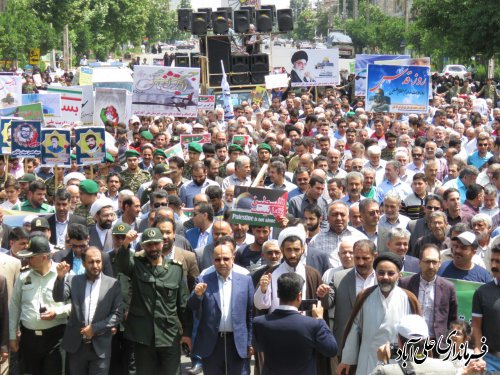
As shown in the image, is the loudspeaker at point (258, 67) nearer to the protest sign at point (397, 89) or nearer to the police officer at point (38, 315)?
the protest sign at point (397, 89)

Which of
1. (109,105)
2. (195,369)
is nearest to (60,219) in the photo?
(195,369)

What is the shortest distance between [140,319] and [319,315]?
177 cm

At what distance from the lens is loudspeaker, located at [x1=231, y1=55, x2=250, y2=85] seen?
30.5 m

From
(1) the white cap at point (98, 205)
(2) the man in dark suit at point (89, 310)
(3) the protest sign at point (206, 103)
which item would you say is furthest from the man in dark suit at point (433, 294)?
(3) the protest sign at point (206, 103)

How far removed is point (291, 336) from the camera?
704 cm

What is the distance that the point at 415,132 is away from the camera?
1819 cm

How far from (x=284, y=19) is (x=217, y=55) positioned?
3439 millimetres

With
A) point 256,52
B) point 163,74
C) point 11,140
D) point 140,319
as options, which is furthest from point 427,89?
point 256,52

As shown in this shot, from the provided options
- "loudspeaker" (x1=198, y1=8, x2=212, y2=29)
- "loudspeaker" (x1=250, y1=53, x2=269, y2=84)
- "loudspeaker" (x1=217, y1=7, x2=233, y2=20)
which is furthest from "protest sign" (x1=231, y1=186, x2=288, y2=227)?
"loudspeaker" (x1=217, y1=7, x2=233, y2=20)

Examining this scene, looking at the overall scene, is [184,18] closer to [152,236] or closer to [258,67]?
[258,67]

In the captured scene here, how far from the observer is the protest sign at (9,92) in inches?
706

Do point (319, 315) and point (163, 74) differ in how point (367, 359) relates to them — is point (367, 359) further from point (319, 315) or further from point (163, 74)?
point (163, 74)

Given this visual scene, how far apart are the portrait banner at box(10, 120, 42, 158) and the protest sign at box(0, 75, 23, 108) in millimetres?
3585

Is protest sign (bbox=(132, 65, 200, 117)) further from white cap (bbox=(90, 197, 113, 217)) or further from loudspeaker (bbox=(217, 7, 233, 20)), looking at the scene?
loudspeaker (bbox=(217, 7, 233, 20))
